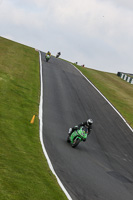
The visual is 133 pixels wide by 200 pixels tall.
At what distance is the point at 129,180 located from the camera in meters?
13.5

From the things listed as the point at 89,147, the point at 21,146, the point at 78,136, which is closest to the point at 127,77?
the point at 89,147

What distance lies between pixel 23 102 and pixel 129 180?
1015cm

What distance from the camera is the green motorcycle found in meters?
15.6

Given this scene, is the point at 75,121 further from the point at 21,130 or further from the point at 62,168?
the point at 62,168

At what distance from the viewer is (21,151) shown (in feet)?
41.4

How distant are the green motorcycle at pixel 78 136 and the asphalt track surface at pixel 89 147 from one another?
327mm

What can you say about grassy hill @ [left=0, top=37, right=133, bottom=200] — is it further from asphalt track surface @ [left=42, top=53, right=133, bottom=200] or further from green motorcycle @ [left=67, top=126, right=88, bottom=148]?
green motorcycle @ [left=67, top=126, right=88, bottom=148]

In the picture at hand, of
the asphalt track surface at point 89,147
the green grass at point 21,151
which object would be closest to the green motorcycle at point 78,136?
the asphalt track surface at point 89,147

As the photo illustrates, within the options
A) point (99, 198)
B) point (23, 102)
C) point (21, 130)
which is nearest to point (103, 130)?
point (23, 102)

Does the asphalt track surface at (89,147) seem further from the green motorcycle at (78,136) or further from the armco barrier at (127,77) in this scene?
the armco barrier at (127,77)

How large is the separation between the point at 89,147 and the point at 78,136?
1.60 metres

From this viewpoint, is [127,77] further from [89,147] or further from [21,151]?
[21,151]

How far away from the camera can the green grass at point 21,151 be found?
8945mm

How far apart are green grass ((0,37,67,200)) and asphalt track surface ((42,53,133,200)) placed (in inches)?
27.0
